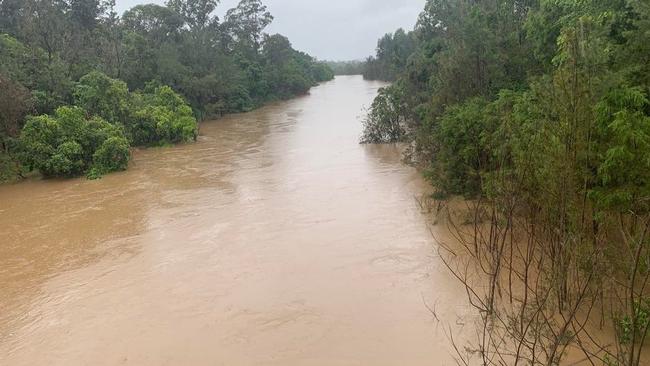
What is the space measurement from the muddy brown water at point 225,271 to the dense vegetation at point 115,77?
5.62ft

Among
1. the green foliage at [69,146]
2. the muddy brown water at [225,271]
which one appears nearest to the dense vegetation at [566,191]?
the muddy brown water at [225,271]

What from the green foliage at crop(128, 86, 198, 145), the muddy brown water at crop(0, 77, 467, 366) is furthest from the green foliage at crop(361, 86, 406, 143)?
the green foliage at crop(128, 86, 198, 145)

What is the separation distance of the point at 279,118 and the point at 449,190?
2583cm

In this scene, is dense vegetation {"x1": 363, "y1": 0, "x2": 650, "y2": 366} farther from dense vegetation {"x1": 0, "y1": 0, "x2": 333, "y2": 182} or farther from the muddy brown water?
dense vegetation {"x1": 0, "y1": 0, "x2": 333, "y2": 182}

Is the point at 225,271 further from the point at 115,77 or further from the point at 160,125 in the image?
the point at 115,77

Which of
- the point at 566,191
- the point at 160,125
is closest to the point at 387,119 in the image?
the point at 160,125

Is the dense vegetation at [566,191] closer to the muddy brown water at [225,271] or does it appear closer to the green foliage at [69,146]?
the muddy brown water at [225,271]

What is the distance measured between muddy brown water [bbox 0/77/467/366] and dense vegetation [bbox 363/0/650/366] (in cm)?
110

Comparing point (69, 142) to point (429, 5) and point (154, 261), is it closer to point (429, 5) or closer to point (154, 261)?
point (154, 261)

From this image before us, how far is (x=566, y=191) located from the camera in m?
6.35

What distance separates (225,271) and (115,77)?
26397 mm

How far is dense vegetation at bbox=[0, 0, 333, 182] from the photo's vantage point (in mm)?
19328

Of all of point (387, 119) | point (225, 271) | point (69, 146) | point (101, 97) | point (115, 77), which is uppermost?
point (115, 77)

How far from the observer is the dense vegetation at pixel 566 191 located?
230 inches
